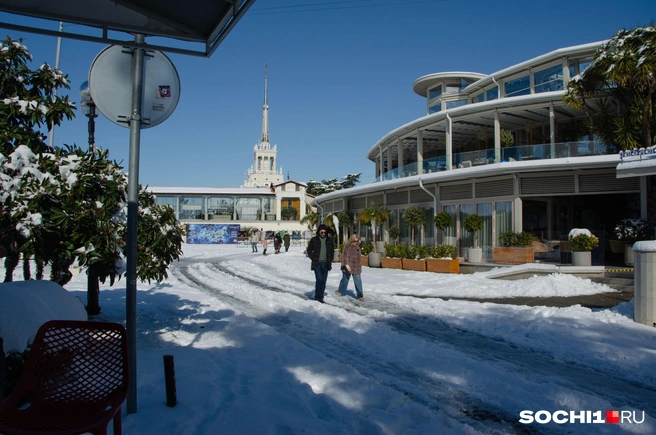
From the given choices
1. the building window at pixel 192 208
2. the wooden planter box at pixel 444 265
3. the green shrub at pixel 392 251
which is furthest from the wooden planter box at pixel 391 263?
the building window at pixel 192 208

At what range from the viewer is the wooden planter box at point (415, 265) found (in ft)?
60.6

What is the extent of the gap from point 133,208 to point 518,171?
53.6ft

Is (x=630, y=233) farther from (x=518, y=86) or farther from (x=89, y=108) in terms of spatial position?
(x=89, y=108)

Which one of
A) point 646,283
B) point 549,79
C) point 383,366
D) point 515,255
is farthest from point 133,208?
point 549,79

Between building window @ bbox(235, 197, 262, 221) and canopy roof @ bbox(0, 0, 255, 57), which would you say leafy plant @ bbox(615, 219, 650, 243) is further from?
building window @ bbox(235, 197, 262, 221)

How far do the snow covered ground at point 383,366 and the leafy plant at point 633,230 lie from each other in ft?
24.8

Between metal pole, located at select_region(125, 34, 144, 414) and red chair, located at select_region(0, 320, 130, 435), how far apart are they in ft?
1.23

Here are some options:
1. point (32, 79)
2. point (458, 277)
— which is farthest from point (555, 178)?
point (32, 79)

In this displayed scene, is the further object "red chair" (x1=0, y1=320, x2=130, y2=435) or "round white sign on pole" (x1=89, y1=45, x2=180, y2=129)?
"round white sign on pole" (x1=89, y1=45, x2=180, y2=129)

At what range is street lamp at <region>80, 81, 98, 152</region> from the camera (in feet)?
20.4

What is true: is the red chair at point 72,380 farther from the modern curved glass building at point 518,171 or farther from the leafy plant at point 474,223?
the leafy plant at point 474,223

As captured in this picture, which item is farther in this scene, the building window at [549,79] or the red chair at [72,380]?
the building window at [549,79]

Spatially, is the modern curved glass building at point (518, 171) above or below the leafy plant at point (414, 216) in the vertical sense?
above

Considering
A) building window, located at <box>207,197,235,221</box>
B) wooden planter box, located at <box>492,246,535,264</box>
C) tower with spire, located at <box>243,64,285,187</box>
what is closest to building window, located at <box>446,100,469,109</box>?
wooden planter box, located at <box>492,246,535,264</box>
